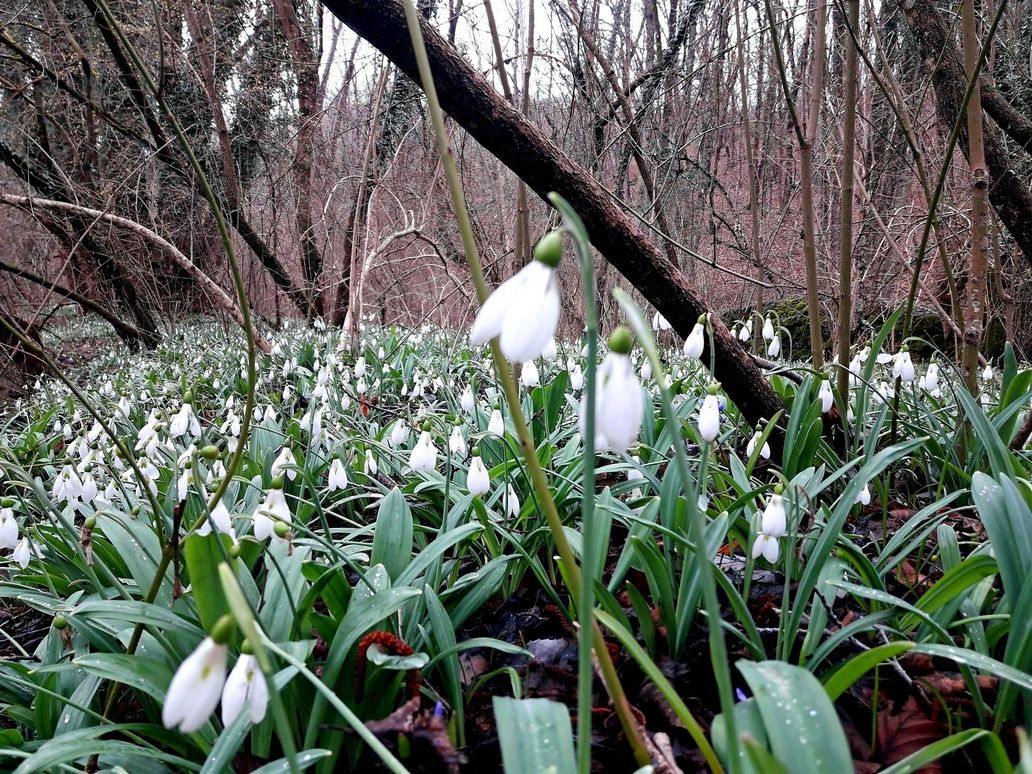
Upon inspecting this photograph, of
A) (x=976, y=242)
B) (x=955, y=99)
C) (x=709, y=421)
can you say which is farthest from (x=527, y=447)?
(x=955, y=99)

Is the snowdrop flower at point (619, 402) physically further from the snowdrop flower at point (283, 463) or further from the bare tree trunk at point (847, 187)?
the bare tree trunk at point (847, 187)

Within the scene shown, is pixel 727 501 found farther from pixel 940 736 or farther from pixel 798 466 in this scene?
pixel 940 736

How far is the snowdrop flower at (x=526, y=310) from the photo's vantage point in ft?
2.24

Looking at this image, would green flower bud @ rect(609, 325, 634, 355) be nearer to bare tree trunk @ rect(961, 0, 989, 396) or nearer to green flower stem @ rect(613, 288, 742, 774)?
green flower stem @ rect(613, 288, 742, 774)

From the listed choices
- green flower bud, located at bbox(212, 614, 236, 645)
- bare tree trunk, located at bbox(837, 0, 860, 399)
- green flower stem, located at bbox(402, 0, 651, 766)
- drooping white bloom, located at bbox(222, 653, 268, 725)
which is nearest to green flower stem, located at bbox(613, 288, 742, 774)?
green flower stem, located at bbox(402, 0, 651, 766)

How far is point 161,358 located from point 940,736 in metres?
7.96

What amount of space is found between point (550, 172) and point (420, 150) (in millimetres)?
8213

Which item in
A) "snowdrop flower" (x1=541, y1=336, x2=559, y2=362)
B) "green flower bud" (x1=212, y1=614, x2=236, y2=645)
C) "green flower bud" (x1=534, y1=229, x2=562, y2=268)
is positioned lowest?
"green flower bud" (x1=212, y1=614, x2=236, y2=645)

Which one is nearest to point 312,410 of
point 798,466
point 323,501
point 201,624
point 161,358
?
point 323,501

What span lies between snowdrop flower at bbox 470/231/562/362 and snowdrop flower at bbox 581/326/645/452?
8 centimetres

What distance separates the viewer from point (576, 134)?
7473 mm

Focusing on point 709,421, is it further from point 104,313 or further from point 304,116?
point 304,116

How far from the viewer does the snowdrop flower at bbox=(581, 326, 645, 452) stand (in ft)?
2.15

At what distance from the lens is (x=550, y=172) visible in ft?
7.15
